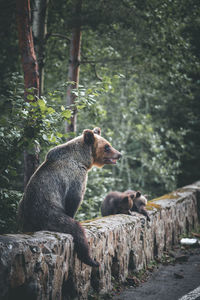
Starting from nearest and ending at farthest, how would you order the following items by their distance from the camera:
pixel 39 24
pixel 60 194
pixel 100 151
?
1. pixel 60 194
2. pixel 100 151
3. pixel 39 24

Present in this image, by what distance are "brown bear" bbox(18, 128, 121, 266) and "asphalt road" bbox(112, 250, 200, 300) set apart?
3.60ft

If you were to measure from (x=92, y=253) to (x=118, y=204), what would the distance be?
2.13 meters

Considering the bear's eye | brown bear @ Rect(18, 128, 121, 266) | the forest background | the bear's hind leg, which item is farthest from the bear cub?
the bear's hind leg

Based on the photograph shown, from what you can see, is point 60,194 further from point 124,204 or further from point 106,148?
point 124,204

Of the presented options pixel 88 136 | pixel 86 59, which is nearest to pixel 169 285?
pixel 88 136

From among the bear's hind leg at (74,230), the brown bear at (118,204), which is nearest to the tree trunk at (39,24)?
the brown bear at (118,204)

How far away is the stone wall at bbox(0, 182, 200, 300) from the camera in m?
2.87

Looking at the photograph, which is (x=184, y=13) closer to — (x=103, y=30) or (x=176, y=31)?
(x=176, y=31)

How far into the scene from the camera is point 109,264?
450cm

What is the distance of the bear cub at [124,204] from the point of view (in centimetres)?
606

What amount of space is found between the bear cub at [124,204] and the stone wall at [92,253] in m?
0.25

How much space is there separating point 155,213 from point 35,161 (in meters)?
2.54

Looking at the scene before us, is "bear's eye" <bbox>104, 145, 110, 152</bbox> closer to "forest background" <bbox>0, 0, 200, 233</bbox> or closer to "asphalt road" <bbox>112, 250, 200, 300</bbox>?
"forest background" <bbox>0, 0, 200, 233</bbox>

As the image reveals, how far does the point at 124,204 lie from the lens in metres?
6.08
